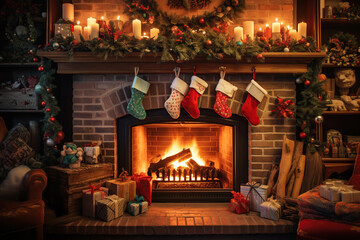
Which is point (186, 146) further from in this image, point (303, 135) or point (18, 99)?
point (18, 99)

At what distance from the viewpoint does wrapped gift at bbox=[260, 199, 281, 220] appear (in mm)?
2494

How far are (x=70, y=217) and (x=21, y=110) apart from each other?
140cm

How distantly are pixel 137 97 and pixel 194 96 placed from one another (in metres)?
0.61

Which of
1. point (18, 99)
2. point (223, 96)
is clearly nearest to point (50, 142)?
point (18, 99)

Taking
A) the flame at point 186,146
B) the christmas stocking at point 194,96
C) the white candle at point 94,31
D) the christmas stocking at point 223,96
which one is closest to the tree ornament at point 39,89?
the white candle at point 94,31

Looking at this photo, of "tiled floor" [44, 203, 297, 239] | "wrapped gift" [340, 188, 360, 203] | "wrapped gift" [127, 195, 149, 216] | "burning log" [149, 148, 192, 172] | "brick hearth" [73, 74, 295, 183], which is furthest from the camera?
"burning log" [149, 148, 192, 172]

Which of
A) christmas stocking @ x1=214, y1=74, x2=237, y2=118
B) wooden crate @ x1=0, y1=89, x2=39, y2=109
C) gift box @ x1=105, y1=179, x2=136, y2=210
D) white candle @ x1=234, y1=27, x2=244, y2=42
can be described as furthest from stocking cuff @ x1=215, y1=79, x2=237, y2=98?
wooden crate @ x1=0, y1=89, x2=39, y2=109

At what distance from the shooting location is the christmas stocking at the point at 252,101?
2760 millimetres

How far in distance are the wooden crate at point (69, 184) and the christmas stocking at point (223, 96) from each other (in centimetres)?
142

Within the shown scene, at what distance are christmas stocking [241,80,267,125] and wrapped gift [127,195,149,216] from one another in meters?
1.42

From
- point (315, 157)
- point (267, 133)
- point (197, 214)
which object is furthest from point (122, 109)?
point (315, 157)

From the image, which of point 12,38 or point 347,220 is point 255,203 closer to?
point 347,220

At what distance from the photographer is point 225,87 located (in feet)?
9.05

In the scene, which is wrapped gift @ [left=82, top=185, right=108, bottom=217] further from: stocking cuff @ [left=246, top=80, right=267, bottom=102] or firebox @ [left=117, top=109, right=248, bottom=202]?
stocking cuff @ [left=246, top=80, right=267, bottom=102]
